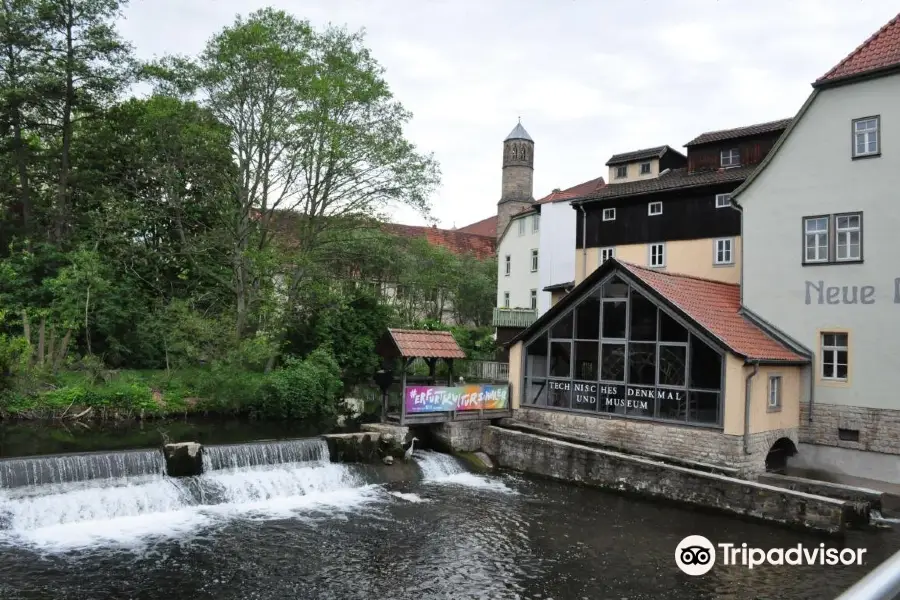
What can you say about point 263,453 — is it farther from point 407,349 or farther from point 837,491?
point 837,491

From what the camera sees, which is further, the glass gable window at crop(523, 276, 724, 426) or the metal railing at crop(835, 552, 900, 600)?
the glass gable window at crop(523, 276, 724, 426)

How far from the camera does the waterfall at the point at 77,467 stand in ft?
42.0

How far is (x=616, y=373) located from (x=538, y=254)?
24126 millimetres

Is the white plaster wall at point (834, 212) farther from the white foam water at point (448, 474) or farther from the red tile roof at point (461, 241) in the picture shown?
the red tile roof at point (461, 241)

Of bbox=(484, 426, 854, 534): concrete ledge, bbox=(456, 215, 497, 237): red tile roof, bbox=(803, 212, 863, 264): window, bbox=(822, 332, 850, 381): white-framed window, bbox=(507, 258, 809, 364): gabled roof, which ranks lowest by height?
bbox=(484, 426, 854, 534): concrete ledge

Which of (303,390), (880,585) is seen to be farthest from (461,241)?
(880,585)

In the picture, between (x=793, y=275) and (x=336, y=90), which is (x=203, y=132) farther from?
(x=793, y=275)

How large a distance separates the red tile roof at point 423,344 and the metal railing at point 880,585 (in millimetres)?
17300

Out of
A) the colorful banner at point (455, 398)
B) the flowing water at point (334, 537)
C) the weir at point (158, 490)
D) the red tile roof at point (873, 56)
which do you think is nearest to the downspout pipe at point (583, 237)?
the colorful banner at point (455, 398)

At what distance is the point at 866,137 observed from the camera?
1720 cm

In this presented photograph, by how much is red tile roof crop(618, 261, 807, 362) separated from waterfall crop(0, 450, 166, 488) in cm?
1253

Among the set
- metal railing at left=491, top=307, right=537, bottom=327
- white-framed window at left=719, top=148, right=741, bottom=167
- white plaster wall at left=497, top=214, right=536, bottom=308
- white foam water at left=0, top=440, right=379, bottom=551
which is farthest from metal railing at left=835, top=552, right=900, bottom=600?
white plaster wall at left=497, top=214, right=536, bottom=308

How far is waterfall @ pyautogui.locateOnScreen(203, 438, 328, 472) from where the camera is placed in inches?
600

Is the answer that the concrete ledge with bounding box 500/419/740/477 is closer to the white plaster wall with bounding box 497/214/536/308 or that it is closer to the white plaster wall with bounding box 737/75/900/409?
the white plaster wall with bounding box 737/75/900/409
